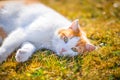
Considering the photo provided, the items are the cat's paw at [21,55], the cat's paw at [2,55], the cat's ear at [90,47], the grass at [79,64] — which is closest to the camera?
the grass at [79,64]

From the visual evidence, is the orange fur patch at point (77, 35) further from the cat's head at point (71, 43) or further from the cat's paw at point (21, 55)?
the cat's paw at point (21, 55)

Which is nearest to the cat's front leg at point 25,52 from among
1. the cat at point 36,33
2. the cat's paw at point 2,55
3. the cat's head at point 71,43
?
the cat at point 36,33

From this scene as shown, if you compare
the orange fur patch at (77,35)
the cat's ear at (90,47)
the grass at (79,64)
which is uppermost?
the orange fur patch at (77,35)

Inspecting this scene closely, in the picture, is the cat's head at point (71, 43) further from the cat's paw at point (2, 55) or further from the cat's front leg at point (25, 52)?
the cat's paw at point (2, 55)

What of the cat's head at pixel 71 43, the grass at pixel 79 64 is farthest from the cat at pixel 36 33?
the grass at pixel 79 64

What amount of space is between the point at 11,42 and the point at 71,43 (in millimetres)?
953

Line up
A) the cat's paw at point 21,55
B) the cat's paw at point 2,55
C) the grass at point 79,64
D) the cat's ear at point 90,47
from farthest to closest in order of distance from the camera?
the cat's ear at point 90,47, the cat's paw at point 2,55, the cat's paw at point 21,55, the grass at point 79,64

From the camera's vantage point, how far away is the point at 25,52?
401 centimetres

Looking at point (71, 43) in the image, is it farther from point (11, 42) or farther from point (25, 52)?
point (11, 42)

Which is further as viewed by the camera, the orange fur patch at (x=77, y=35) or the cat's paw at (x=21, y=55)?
the orange fur patch at (x=77, y=35)

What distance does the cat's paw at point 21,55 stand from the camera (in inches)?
155

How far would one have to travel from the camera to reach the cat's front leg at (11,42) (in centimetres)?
408

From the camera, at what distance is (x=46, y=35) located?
173 inches

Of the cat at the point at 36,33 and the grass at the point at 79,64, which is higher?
the cat at the point at 36,33
